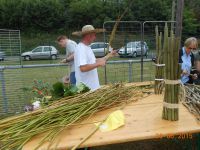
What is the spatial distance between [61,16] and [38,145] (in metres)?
37.2

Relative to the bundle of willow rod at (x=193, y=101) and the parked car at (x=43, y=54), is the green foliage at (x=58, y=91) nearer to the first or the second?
the bundle of willow rod at (x=193, y=101)

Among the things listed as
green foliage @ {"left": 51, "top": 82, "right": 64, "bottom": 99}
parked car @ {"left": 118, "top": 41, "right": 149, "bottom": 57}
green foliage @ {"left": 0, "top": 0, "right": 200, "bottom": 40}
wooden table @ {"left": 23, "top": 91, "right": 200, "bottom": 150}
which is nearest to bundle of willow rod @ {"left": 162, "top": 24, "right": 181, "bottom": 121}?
wooden table @ {"left": 23, "top": 91, "right": 200, "bottom": 150}

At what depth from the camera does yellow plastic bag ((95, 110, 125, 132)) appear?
2.17 m

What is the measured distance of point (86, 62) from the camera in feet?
11.3

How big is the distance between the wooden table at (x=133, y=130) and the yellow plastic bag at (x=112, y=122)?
0.04 m

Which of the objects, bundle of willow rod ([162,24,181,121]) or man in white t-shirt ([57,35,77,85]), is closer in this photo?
bundle of willow rod ([162,24,181,121])

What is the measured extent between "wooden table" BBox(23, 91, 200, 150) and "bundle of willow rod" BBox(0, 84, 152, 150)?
0.15ft

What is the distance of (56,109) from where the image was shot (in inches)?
89.4

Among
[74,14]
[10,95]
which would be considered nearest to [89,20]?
[74,14]

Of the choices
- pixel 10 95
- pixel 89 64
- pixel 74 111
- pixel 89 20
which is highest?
pixel 89 20

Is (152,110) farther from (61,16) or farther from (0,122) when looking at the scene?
(61,16)

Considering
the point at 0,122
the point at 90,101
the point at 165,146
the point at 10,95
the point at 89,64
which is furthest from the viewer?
the point at 10,95

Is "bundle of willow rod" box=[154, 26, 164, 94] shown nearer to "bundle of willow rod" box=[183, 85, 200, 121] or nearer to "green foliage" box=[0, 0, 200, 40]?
Answer: "bundle of willow rod" box=[183, 85, 200, 121]

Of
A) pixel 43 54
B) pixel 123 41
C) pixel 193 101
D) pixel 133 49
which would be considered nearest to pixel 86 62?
pixel 193 101
